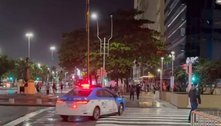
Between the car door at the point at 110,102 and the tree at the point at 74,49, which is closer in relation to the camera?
the car door at the point at 110,102

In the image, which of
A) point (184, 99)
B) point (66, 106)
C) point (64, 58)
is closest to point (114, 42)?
point (64, 58)

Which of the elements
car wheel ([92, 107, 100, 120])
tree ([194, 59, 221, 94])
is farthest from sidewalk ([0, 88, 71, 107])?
tree ([194, 59, 221, 94])

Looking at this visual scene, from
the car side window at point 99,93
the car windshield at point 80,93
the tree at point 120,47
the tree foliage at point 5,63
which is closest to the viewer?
the car windshield at point 80,93

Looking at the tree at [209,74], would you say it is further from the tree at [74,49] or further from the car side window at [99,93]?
the car side window at [99,93]

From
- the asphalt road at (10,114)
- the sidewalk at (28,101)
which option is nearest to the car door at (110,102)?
the asphalt road at (10,114)

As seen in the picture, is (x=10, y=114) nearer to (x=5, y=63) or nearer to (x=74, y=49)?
(x=74, y=49)

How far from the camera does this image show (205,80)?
47.6 metres

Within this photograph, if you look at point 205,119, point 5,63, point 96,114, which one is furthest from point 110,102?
point 5,63

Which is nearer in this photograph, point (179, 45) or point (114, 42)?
point (114, 42)

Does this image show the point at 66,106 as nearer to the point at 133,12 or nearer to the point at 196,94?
the point at 196,94

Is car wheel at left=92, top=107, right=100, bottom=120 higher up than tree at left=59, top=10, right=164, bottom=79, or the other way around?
tree at left=59, top=10, right=164, bottom=79

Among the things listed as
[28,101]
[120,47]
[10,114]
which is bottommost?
[10,114]

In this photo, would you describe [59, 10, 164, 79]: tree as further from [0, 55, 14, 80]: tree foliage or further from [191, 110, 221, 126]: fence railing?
[191, 110, 221, 126]: fence railing

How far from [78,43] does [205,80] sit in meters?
23.5
